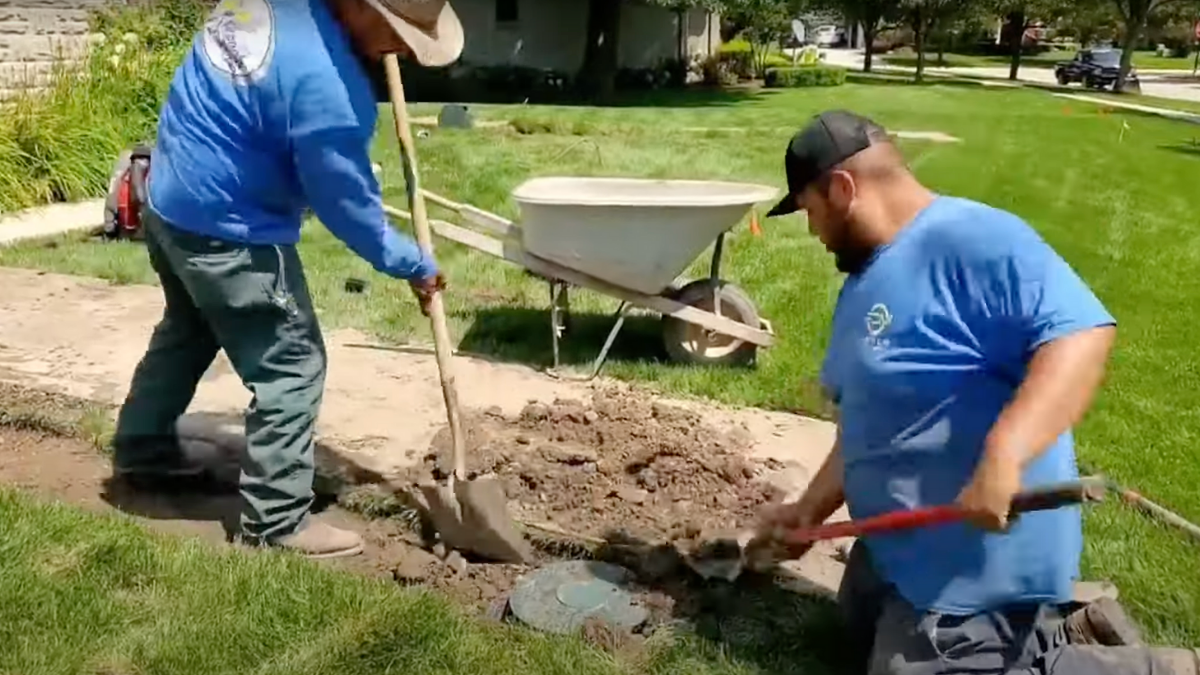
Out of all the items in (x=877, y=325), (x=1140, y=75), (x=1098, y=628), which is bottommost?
(x=1140, y=75)

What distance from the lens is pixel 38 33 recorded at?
13797 millimetres

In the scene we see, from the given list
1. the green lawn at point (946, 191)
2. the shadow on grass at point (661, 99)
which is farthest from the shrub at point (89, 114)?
the shadow on grass at point (661, 99)

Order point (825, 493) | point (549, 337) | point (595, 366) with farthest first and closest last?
point (549, 337) < point (595, 366) < point (825, 493)

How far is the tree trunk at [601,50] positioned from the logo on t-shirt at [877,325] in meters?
25.3

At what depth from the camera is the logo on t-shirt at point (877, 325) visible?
2783mm

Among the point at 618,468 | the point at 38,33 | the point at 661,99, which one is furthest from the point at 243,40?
the point at 661,99

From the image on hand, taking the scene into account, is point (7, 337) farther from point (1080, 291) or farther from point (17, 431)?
point (1080, 291)

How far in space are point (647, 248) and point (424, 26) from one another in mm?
2056

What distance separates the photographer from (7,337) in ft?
20.0

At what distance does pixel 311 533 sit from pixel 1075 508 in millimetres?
2265

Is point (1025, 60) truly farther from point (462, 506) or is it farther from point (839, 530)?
point (839, 530)

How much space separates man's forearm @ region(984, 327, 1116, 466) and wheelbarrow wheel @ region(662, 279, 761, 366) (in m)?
3.52

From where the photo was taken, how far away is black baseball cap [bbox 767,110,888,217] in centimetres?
275

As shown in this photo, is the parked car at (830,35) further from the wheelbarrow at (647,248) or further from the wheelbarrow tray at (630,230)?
the wheelbarrow tray at (630,230)
